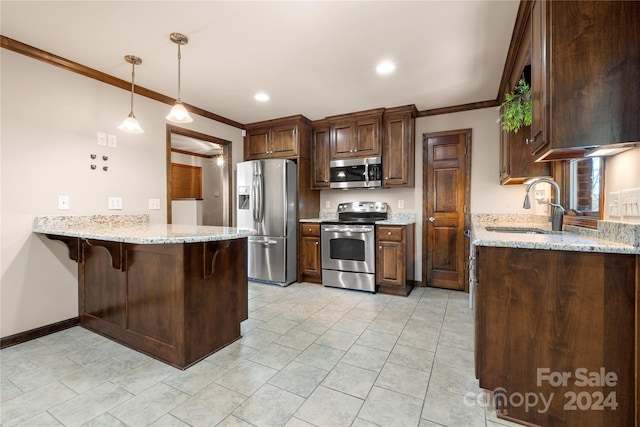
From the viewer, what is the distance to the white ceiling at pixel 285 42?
1877mm

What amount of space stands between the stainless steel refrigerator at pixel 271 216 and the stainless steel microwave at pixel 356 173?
611 mm

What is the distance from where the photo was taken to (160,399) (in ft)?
5.23

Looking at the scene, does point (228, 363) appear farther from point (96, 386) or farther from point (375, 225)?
point (375, 225)

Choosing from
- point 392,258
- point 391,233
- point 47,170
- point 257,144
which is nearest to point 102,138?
point 47,170

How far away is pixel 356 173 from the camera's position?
401cm

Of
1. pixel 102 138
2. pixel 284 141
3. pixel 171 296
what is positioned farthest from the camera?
pixel 284 141

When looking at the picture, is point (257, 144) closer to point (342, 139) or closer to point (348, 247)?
point (342, 139)

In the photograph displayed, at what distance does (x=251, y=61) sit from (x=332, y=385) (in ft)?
8.74

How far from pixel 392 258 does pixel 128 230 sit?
9.18 feet

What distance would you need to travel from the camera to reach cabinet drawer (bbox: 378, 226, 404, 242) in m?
3.48

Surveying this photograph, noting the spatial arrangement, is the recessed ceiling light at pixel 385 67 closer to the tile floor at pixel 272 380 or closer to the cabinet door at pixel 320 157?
the cabinet door at pixel 320 157

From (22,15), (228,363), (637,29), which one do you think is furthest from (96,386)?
(637,29)

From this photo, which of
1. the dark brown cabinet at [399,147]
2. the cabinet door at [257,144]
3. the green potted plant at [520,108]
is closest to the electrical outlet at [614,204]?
the green potted plant at [520,108]

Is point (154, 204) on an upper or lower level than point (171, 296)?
upper
